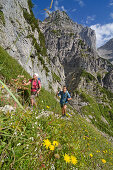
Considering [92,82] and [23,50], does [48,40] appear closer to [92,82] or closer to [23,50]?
[92,82]

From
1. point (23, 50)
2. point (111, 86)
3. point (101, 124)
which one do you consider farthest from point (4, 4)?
point (111, 86)

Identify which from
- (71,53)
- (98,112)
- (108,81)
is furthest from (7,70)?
(71,53)

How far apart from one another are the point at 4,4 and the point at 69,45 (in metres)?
176

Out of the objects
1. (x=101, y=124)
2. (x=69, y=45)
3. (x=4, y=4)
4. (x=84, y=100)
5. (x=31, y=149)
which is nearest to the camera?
(x=31, y=149)

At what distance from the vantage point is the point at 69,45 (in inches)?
7254

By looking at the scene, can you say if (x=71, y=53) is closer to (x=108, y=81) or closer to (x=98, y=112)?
(x=108, y=81)

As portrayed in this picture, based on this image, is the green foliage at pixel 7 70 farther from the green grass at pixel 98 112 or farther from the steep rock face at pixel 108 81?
the steep rock face at pixel 108 81

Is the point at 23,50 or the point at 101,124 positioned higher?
the point at 23,50

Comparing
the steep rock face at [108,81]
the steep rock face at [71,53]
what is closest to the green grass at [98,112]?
the steep rock face at [108,81]

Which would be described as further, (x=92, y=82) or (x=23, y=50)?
(x=92, y=82)

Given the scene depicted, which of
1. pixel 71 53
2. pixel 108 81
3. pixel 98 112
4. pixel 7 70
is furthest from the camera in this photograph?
pixel 71 53

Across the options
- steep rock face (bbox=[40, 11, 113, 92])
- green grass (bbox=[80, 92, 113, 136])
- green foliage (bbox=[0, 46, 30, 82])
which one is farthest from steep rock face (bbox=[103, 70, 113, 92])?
green foliage (bbox=[0, 46, 30, 82])

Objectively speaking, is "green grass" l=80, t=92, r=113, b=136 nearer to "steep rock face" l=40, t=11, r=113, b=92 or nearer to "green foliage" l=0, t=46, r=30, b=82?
"steep rock face" l=40, t=11, r=113, b=92

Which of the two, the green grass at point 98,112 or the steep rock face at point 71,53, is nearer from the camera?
the green grass at point 98,112
